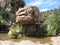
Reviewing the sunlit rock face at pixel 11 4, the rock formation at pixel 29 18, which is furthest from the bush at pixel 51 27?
the sunlit rock face at pixel 11 4

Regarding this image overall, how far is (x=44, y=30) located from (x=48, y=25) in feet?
2.72

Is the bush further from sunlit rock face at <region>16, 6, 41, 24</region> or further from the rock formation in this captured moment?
sunlit rock face at <region>16, 6, 41, 24</region>

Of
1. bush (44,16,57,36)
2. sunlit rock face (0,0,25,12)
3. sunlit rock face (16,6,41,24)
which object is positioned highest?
sunlit rock face (0,0,25,12)

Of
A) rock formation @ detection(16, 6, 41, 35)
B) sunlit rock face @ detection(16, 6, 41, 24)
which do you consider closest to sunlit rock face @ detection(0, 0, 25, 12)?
rock formation @ detection(16, 6, 41, 35)

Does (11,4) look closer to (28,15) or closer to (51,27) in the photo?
(28,15)

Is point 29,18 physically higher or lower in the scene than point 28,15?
lower

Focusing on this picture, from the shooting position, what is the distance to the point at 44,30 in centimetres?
1834

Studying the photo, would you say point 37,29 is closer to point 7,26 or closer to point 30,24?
point 30,24

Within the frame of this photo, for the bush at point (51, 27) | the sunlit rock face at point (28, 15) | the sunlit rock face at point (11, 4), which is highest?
the sunlit rock face at point (11, 4)

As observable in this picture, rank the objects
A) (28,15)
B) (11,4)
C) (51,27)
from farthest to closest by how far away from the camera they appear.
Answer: (11,4) → (51,27) → (28,15)

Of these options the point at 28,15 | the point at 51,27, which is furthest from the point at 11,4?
the point at 51,27

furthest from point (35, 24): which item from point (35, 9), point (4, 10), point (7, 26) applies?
point (4, 10)

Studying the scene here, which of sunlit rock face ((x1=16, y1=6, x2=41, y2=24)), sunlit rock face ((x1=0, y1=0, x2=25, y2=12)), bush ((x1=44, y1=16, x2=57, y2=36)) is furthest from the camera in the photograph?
sunlit rock face ((x1=0, y1=0, x2=25, y2=12))

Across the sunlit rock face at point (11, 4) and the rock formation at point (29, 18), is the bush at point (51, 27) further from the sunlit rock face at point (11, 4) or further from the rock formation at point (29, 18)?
the sunlit rock face at point (11, 4)
